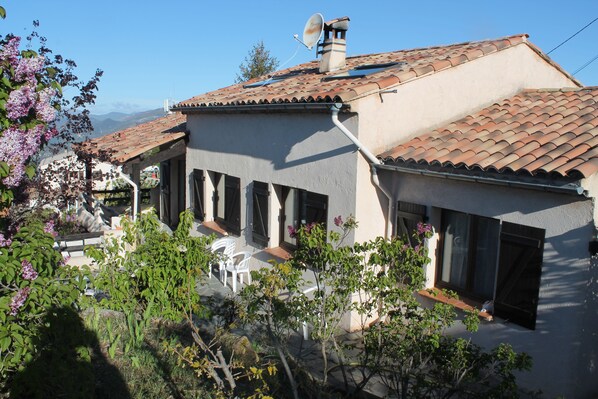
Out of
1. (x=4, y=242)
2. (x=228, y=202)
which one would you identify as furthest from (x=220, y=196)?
(x=4, y=242)

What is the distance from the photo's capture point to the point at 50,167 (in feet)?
28.3

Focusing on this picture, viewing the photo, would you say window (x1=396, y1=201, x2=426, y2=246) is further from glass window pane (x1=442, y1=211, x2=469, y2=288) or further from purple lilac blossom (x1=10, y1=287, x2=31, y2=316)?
purple lilac blossom (x1=10, y1=287, x2=31, y2=316)

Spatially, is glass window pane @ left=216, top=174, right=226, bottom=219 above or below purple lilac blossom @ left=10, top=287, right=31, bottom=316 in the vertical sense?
below

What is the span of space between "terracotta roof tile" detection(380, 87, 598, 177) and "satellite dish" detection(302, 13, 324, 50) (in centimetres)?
383

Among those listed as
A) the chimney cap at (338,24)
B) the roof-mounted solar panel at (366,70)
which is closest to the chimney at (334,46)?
the chimney cap at (338,24)

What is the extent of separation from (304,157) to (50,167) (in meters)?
4.25

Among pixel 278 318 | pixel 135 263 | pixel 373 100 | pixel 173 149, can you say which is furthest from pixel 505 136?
pixel 173 149

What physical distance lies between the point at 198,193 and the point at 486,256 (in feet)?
25.8

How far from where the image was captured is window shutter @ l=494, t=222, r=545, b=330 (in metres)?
6.15

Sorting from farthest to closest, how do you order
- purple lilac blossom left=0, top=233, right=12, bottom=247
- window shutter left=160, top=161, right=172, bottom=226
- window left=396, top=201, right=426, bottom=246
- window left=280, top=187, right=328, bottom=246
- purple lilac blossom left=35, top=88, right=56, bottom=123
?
window shutter left=160, top=161, right=172, bottom=226 < window left=280, top=187, right=328, bottom=246 < window left=396, top=201, right=426, bottom=246 < purple lilac blossom left=35, top=88, right=56, bottom=123 < purple lilac blossom left=0, top=233, right=12, bottom=247

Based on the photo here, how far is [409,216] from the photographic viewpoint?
25.5ft

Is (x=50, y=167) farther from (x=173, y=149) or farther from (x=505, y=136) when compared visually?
(x=505, y=136)

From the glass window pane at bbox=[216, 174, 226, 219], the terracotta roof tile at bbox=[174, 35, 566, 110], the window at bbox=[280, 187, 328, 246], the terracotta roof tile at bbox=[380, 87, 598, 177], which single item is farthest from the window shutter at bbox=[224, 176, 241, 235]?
the terracotta roof tile at bbox=[380, 87, 598, 177]

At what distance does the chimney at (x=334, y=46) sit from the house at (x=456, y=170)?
33 millimetres
